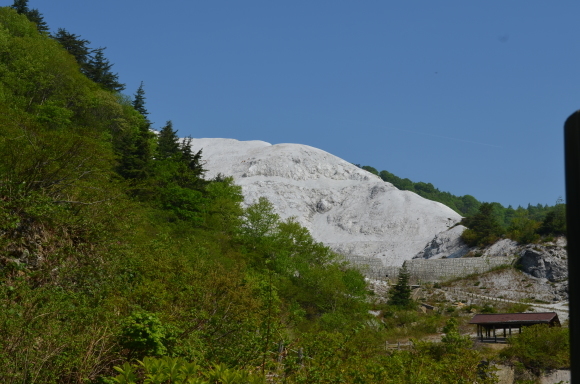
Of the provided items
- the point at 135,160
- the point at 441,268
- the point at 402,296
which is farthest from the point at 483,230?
the point at 135,160

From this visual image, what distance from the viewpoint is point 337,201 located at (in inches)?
3959

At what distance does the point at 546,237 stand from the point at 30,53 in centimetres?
5200

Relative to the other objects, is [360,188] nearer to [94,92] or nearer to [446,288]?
[446,288]

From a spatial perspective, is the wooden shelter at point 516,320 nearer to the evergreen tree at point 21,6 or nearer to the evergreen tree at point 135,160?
the evergreen tree at point 135,160

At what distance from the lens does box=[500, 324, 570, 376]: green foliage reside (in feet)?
60.7

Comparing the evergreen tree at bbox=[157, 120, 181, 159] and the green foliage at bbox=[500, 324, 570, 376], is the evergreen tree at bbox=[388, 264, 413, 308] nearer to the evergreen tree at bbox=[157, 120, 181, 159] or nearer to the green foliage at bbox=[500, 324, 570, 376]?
the evergreen tree at bbox=[157, 120, 181, 159]

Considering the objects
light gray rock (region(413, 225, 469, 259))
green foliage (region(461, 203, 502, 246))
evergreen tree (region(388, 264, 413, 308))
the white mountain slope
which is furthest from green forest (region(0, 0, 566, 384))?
the white mountain slope

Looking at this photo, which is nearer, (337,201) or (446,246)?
(446,246)

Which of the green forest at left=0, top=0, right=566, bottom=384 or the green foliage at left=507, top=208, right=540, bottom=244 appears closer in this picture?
the green forest at left=0, top=0, right=566, bottom=384

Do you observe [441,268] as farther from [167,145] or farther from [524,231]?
[167,145]

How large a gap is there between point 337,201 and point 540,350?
81.6m

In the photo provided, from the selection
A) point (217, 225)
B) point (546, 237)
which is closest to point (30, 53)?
point (217, 225)

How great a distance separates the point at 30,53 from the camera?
109ft

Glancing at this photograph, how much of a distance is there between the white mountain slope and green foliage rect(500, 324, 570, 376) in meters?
59.6
